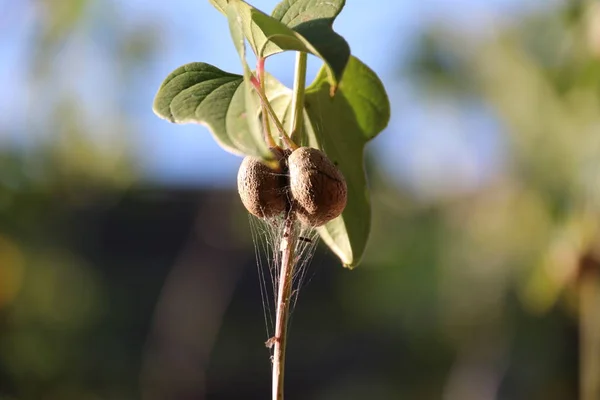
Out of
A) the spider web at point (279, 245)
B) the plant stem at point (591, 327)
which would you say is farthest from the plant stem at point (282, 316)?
the plant stem at point (591, 327)

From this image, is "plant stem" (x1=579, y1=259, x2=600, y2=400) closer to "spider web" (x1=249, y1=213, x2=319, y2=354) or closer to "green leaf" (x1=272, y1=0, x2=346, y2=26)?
"spider web" (x1=249, y1=213, x2=319, y2=354)

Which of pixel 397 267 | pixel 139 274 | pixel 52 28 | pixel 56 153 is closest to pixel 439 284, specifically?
pixel 397 267

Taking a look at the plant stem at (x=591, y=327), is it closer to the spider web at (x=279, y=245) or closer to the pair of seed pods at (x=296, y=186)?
the spider web at (x=279, y=245)

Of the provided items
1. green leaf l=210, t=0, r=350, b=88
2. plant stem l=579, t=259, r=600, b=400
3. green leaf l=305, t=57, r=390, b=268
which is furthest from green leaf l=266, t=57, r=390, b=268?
plant stem l=579, t=259, r=600, b=400

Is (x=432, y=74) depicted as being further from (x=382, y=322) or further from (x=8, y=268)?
(x=8, y=268)

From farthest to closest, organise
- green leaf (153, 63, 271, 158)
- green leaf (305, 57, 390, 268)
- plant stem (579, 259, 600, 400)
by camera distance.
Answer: plant stem (579, 259, 600, 400), green leaf (305, 57, 390, 268), green leaf (153, 63, 271, 158)
